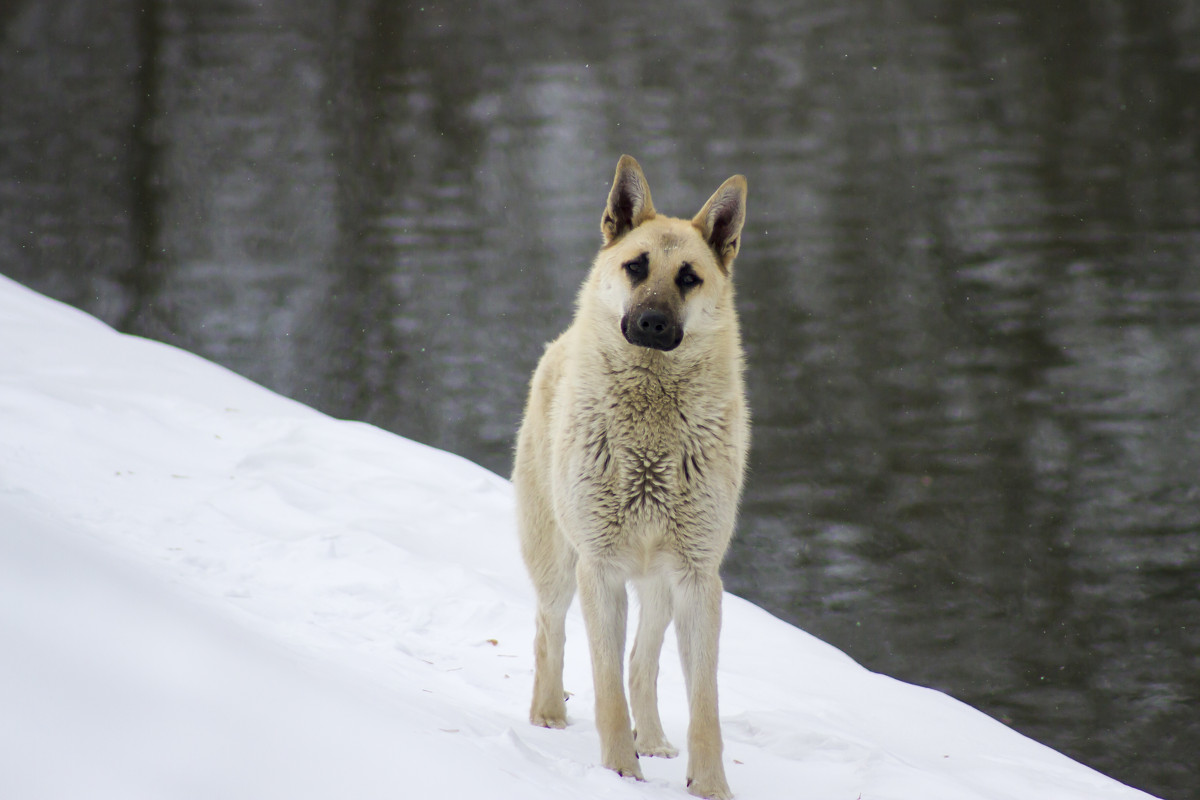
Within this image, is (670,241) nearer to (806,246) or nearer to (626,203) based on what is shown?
(626,203)

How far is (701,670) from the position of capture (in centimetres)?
254

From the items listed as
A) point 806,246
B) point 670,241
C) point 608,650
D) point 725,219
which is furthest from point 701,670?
point 806,246

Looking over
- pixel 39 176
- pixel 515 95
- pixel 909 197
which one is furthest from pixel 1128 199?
pixel 39 176

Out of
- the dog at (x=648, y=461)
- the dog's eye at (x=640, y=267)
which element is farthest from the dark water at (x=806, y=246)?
the dog's eye at (x=640, y=267)

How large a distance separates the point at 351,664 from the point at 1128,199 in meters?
7.66

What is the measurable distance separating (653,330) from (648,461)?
393 mm

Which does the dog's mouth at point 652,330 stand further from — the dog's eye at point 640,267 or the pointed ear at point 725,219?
the pointed ear at point 725,219

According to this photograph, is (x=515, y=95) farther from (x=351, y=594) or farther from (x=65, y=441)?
(x=351, y=594)

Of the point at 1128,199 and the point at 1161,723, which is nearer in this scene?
the point at 1161,723

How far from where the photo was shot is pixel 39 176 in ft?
29.8

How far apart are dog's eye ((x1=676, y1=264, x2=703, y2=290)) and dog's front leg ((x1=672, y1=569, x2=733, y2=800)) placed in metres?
0.89

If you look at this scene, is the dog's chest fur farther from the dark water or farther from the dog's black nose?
the dark water

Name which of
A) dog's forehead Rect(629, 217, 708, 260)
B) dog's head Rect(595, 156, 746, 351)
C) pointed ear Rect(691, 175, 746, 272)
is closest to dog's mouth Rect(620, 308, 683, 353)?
dog's head Rect(595, 156, 746, 351)

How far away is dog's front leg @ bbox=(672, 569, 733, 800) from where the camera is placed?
8.01 feet
